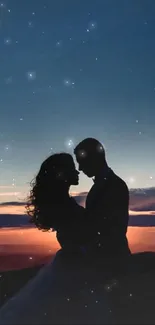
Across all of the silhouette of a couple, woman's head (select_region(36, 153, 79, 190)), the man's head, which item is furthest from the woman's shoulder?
the man's head

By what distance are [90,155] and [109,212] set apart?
65cm

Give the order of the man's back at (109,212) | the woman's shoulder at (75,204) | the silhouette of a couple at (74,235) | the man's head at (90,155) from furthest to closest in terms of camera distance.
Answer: the man's head at (90,155) < the woman's shoulder at (75,204) < the man's back at (109,212) < the silhouette of a couple at (74,235)

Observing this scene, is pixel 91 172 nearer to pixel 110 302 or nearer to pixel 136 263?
pixel 136 263

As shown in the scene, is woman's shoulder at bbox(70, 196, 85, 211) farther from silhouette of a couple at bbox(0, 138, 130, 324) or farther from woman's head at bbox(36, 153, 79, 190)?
woman's head at bbox(36, 153, 79, 190)

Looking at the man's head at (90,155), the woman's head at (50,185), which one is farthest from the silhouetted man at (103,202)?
the woman's head at (50,185)

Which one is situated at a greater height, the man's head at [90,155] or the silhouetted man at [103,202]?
the man's head at [90,155]

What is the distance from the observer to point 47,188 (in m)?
4.45

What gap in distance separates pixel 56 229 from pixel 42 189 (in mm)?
422

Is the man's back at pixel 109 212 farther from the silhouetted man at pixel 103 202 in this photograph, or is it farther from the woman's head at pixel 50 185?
the woman's head at pixel 50 185

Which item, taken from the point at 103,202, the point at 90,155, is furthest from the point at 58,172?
the point at 103,202

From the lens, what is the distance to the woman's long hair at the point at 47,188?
4.43 metres

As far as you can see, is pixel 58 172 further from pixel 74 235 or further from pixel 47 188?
pixel 74 235

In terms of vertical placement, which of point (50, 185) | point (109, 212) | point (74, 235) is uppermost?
point (50, 185)

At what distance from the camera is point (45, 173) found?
14.7 ft
